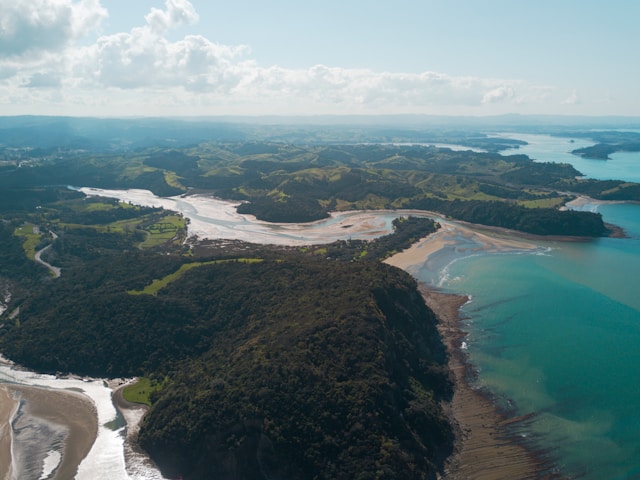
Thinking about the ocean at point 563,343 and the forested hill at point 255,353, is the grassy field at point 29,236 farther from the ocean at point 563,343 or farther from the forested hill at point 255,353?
the ocean at point 563,343

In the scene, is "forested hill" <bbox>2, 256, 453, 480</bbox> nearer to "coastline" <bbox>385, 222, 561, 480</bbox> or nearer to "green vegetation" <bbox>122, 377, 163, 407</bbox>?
"green vegetation" <bbox>122, 377, 163, 407</bbox>

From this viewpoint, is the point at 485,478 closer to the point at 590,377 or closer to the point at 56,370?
the point at 590,377

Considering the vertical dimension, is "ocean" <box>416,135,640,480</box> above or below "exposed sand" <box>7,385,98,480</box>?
above

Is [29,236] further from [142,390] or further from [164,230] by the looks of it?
[142,390]

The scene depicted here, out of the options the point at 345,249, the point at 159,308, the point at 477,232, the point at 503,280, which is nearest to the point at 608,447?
the point at 503,280

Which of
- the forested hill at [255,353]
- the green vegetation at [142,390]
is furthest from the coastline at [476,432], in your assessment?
the green vegetation at [142,390]

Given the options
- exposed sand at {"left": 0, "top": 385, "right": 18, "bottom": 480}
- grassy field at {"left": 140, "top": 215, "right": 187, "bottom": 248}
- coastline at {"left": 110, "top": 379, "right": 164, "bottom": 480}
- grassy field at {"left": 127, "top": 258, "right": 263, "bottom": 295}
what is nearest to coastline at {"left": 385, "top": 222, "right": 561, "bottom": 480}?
coastline at {"left": 110, "top": 379, "right": 164, "bottom": 480}

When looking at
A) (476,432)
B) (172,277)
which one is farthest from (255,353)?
(172,277)
